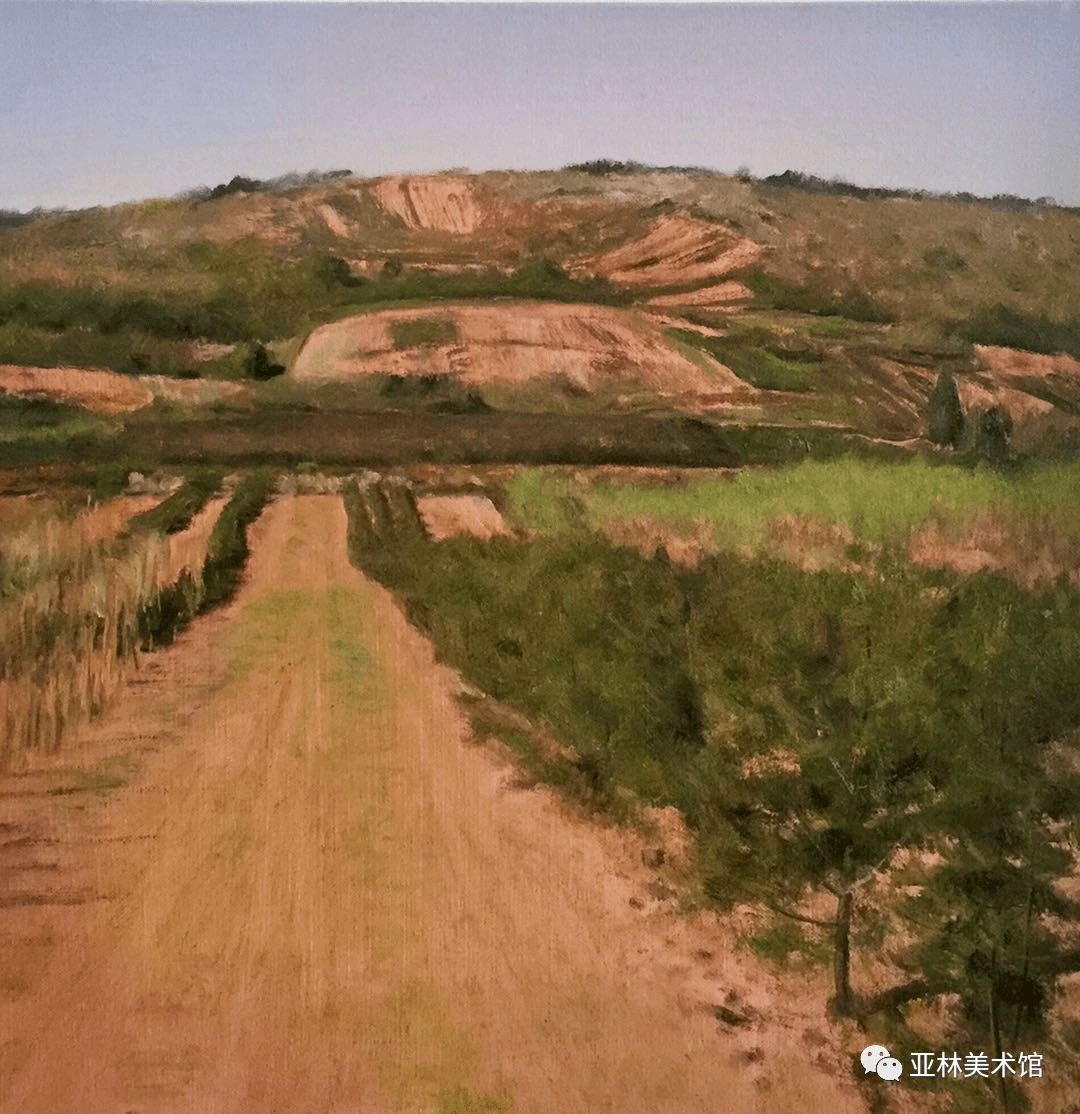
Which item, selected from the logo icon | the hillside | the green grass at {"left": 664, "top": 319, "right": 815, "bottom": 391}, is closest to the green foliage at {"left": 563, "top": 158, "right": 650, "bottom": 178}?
the hillside

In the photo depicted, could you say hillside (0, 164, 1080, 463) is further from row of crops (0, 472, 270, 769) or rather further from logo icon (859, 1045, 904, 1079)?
logo icon (859, 1045, 904, 1079)

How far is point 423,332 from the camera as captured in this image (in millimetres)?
2049

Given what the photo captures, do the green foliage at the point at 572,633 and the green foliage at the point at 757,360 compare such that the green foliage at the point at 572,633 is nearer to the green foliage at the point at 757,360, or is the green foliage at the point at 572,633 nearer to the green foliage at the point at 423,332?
the green foliage at the point at 423,332

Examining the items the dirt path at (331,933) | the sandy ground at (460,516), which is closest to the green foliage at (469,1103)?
the dirt path at (331,933)

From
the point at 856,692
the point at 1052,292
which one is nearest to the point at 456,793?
the point at 856,692

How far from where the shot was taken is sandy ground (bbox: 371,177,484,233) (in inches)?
79.0

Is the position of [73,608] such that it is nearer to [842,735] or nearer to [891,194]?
[842,735]

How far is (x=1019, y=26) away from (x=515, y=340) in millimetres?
1226

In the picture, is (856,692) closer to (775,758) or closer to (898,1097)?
(775,758)

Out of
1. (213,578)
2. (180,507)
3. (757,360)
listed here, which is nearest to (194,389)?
(180,507)

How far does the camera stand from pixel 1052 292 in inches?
81.8

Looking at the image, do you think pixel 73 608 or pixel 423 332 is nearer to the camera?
pixel 73 608

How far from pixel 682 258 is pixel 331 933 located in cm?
155

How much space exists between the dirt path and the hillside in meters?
0.65
